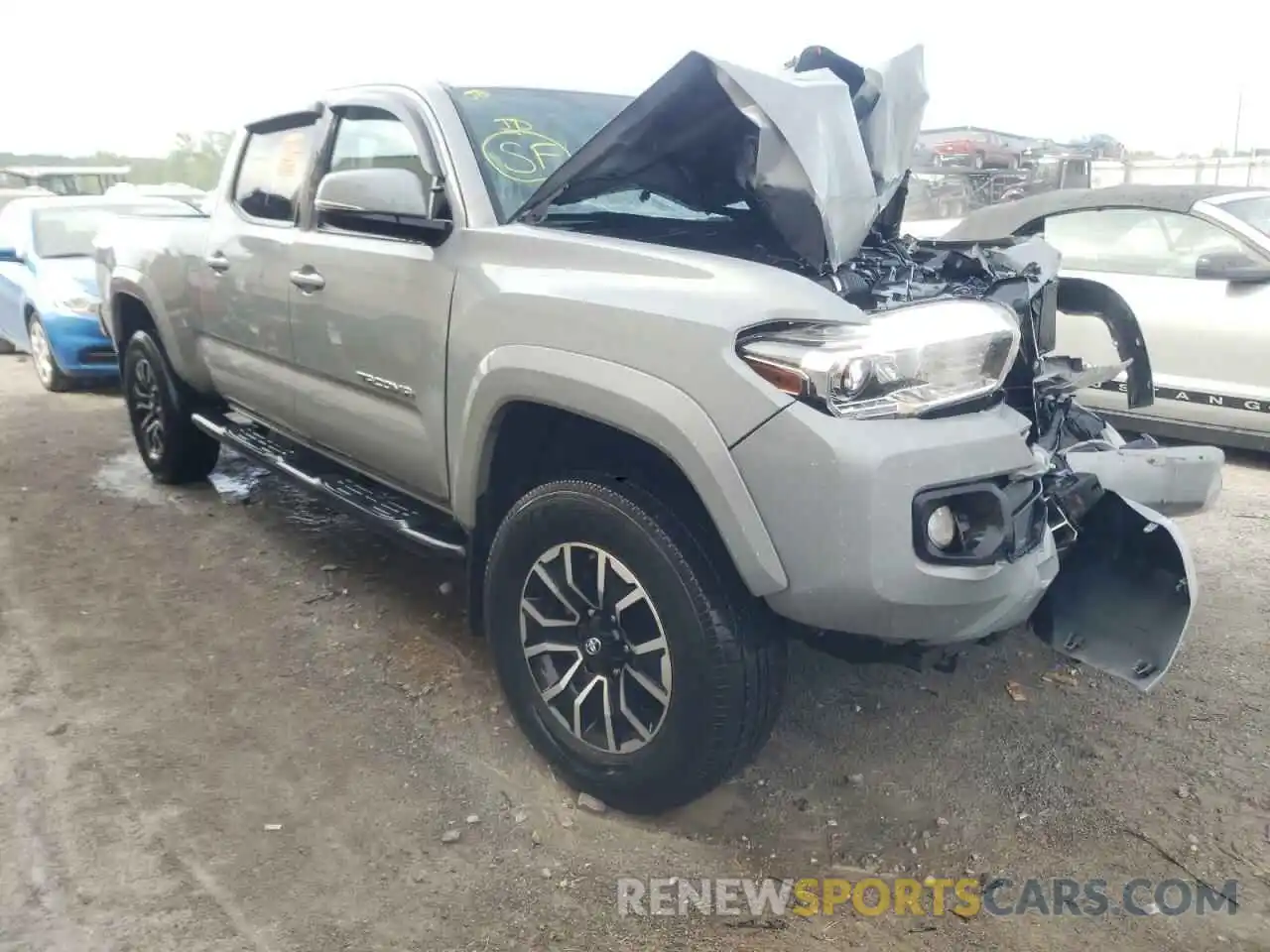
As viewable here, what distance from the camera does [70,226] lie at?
913 cm

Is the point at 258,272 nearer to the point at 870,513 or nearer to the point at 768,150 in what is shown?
Result: the point at 768,150

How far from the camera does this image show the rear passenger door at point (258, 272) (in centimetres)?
401

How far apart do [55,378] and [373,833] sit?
23.5ft

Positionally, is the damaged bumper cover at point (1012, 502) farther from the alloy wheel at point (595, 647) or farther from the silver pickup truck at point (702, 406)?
the alloy wheel at point (595, 647)

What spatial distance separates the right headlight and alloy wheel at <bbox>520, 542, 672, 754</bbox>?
2.19ft

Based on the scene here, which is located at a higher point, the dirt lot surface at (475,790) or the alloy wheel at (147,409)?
the alloy wheel at (147,409)

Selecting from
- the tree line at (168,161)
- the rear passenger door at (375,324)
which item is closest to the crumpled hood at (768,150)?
the rear passenger door at (375,324)

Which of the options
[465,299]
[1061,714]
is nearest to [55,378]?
[465,299]

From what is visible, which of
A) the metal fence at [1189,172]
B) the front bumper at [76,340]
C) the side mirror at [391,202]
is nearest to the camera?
the side mirror at [391,202]

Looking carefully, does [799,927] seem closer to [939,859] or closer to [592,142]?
[939,859]

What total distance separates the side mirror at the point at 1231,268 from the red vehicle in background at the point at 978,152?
7291mm

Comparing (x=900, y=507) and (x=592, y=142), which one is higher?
(x=592, y=142)

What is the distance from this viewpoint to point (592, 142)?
9.25 ft

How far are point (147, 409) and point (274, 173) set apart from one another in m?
2.02
